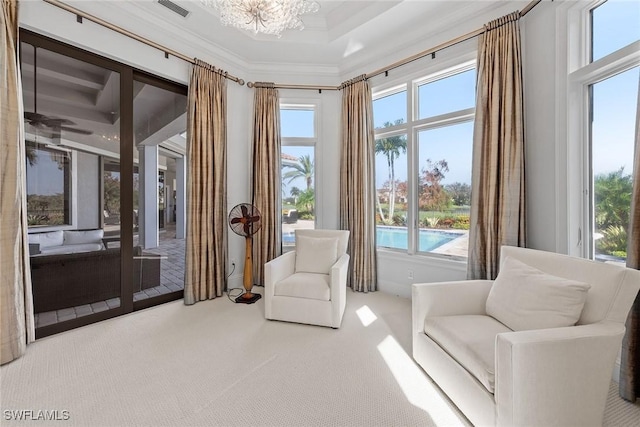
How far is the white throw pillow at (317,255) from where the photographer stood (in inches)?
116

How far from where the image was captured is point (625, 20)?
180 centimetres

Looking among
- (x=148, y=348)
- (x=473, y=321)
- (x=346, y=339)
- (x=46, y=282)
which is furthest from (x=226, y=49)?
(x=473, y=321)

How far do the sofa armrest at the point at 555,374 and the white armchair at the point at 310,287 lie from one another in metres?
1.45

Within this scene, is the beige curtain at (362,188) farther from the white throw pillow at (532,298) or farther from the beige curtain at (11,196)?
the beige curtain at (11,196)

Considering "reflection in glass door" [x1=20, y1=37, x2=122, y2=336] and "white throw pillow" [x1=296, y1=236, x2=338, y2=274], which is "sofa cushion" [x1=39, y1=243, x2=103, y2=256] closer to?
"reflection in glass door" [x1=20, y1=37, x2=122, y2=336]

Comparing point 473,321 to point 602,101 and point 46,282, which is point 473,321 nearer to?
point 602,101

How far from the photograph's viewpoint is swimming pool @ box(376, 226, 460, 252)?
123 inches

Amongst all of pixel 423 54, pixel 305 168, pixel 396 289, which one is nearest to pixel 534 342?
pixel 396 289

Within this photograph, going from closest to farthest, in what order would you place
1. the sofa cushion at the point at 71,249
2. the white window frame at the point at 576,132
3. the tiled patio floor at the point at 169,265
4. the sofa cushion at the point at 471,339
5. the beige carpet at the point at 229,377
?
the sofa cushion at the point at 471,339 → the beige carpet at the point at 229,377 → the white window frame at the point at 576,132 → the sofa cushion at the point at 71,249 → the tiled patio floor at the point at 169,265

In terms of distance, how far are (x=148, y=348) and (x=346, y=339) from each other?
1.61 meters

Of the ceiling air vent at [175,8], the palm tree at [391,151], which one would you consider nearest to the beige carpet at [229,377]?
the palm tree at [391,151]

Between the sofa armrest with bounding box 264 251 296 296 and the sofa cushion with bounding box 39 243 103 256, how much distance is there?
1.73 metres

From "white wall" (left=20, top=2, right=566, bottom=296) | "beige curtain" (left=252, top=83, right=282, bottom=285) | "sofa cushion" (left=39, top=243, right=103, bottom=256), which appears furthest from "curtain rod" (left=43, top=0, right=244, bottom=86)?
"sofa cushion" (left=39, top=243, right=103, bottom=256)

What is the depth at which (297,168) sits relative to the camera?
4031mm
